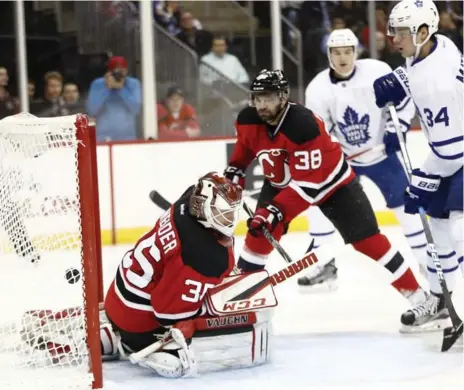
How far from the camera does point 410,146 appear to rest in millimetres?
6355

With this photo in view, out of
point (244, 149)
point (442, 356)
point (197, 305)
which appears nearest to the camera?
point (197, 305)

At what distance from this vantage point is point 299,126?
3631 mm

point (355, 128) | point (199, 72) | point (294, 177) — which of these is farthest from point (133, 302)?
point (199, 72)

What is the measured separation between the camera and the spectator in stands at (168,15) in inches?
266

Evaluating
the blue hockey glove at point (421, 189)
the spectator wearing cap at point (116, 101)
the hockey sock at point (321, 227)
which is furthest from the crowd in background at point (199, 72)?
the blue hockey glove at point (421, 189)

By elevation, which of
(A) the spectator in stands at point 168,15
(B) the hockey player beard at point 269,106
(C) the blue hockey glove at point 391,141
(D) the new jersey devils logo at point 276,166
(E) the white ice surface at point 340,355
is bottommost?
(E) the white ice surface at point 340,355

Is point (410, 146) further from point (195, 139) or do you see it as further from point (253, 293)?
point (253, 293)

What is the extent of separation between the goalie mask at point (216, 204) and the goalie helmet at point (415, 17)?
0.80 meters

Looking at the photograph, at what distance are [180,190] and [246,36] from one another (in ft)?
4.60

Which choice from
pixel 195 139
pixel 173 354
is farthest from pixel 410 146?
pixel 173 354

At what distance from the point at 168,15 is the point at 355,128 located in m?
2.52

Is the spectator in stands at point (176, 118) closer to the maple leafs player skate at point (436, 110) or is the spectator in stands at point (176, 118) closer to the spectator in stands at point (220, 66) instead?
the spectator in stands at point (220, 66)

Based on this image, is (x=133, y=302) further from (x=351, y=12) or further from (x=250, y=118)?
(x=351, y=12)

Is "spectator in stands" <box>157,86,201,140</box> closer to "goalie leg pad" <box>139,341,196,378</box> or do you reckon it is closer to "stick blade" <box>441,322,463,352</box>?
"stick blade" <box>441,322,463,352</box>
